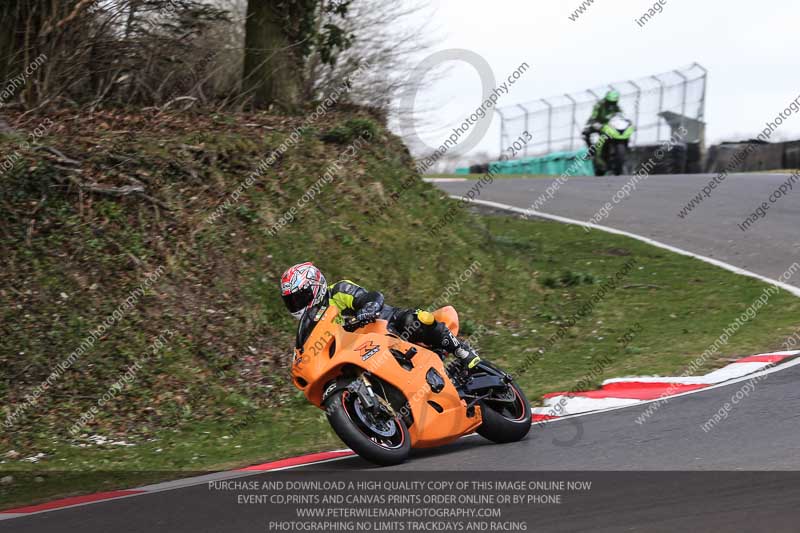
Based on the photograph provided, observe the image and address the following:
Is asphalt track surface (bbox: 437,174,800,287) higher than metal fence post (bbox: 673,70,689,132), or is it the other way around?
metal fence post (bbox: 673,70,689,132)

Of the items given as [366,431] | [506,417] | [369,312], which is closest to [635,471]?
[506,417]

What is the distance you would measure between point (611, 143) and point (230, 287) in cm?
1524

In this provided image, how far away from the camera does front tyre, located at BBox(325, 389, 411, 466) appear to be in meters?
6.70

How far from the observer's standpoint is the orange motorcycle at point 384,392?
22.4 ft

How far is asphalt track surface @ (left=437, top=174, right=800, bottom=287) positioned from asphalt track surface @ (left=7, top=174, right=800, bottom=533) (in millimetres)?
6654

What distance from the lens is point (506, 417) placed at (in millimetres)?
7598

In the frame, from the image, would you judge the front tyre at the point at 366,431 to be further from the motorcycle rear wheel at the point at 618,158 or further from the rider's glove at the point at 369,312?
the motorcycle rear wheel at the point at 618,158

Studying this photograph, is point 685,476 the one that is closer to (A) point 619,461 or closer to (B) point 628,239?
(A) point 619,461

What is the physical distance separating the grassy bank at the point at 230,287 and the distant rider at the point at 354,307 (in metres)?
1.83

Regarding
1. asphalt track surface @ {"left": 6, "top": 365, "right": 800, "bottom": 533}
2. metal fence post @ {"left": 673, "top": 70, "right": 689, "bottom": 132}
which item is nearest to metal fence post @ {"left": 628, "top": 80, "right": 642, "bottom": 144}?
metal fence post @ {"left": 673, "top": 70, "right": 689, "bottom": 132}

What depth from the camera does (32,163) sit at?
11.8 meters

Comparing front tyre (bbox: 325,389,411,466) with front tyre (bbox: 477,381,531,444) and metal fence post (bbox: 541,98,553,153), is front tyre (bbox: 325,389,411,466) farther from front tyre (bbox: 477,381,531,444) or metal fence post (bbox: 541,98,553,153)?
metal fence post (bbox: 541,98,553,153)

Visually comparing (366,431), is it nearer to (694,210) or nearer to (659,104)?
(694,210)

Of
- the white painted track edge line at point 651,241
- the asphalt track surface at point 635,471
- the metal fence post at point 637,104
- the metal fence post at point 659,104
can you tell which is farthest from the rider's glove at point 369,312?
the metal fence post at point 637,104
